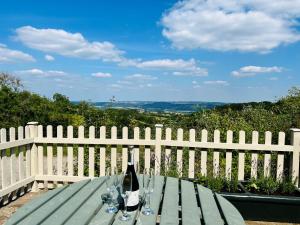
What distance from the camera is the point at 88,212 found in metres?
2.36

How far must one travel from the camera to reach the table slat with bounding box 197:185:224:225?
2.24m

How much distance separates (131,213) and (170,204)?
0.37m

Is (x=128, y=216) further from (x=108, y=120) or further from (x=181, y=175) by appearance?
(x=108, y=120)

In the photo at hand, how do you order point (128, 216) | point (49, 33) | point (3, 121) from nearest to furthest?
point (128, 216), point (3, 121), point (49, 33)

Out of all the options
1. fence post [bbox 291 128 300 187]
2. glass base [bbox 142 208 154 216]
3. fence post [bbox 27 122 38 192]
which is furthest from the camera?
fence post [bbox 27 122 38 192]

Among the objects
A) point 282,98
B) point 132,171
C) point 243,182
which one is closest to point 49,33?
point 282,98

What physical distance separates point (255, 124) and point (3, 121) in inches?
307

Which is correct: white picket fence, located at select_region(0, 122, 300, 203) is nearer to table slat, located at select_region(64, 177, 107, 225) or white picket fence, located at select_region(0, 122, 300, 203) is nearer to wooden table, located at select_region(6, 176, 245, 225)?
wooden table, located at select_region(6, 176, 245, 225)

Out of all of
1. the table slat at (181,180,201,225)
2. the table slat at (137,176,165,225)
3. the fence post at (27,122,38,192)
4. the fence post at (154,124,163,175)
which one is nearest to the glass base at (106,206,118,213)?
the table slat at (137,176,165,225)

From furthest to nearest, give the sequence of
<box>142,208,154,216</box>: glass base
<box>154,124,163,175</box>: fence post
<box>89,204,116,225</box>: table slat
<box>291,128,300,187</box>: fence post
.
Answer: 1. <box>154,124,163,175</box>: fence post
2. <box>291,128,300,187</box>: fence post
3. <box>142,208,154,216</box>: glass base
4. <box>89,204,116,225</box>: table slat

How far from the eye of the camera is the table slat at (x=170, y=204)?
2.24 metres

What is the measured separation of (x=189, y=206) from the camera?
99.7 inches

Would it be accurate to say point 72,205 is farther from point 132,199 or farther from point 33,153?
point 33,153

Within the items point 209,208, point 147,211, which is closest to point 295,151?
point 209,208
